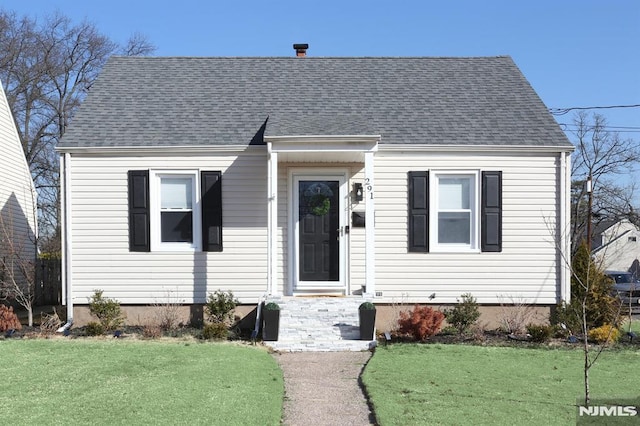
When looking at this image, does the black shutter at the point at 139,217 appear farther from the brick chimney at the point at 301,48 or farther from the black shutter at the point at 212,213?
the brick chimney at the point at 301,48

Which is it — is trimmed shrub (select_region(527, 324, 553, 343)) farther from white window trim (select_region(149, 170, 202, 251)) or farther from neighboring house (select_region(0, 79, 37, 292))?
neighboring house (select_region(0, 79, 37, 292))

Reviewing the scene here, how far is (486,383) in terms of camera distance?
820cm

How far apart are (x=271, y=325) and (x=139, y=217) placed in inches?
141

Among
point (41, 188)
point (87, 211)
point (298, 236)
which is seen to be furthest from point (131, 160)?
point (41, 188)

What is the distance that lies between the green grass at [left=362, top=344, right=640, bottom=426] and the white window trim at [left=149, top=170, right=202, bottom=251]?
4.57 m

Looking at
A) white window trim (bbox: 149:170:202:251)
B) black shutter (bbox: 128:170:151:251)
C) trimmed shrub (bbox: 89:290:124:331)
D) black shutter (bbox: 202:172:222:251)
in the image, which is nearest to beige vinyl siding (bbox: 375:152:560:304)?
black shutter (bbox: 202:172:222:251)

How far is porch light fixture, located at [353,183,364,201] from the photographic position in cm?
1295

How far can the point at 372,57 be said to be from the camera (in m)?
15.8

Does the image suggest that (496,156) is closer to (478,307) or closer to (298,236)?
(478,307)

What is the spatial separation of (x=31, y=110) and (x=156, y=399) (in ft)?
89.9

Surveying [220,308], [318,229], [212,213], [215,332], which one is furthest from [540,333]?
[212,213]

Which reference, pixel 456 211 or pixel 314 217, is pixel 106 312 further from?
pixel 456 211

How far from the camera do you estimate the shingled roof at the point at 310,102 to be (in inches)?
510

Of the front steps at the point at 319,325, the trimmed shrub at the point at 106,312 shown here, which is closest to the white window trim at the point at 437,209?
the front steps at the point at 319,325
